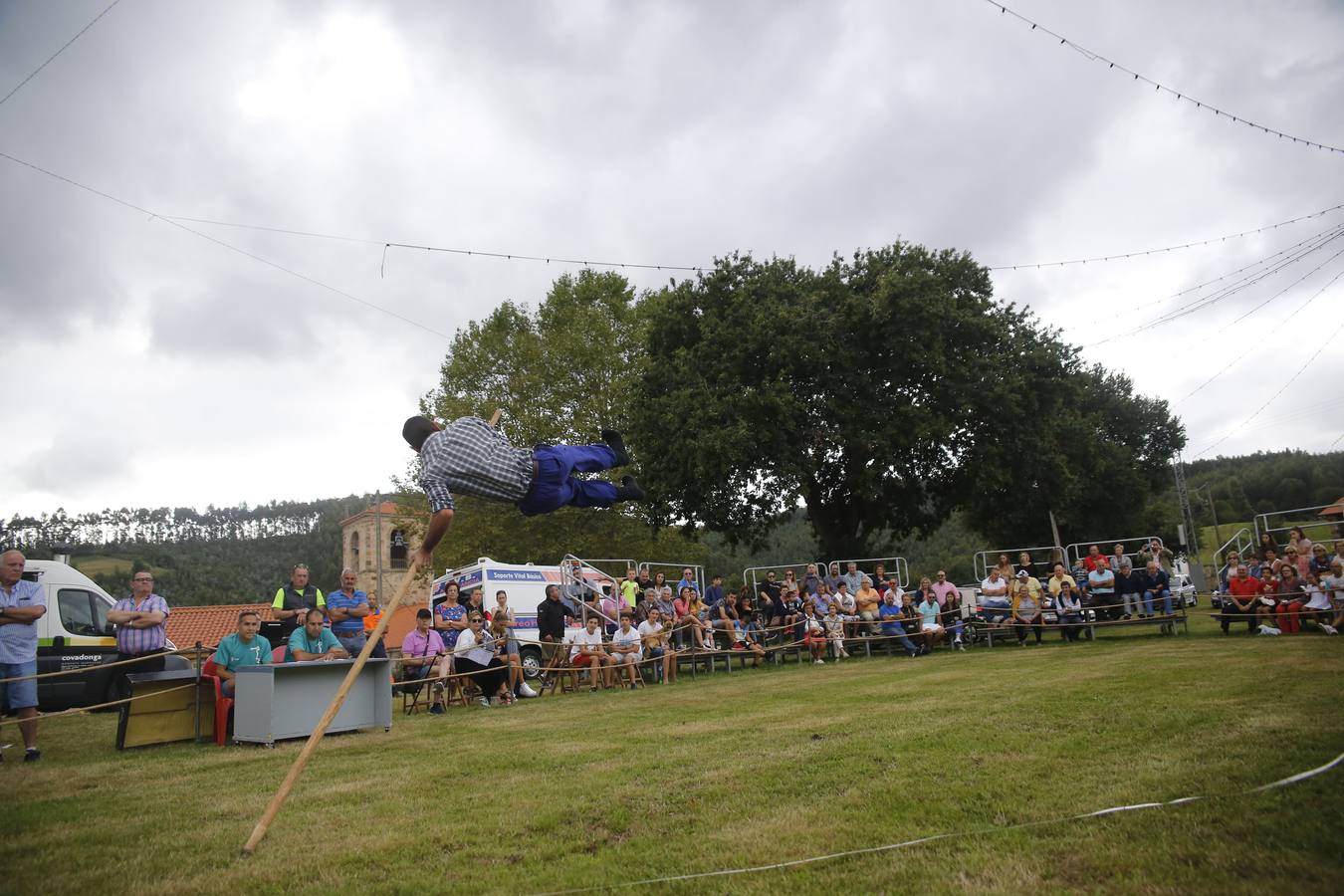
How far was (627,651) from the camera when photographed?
12.9m

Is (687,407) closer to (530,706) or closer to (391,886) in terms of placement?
(530,706)

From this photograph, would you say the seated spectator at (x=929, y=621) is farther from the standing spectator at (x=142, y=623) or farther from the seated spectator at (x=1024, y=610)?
the standing spectator at (x=142, y=623)

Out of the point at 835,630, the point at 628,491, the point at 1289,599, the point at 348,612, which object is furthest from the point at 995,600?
the point at 348,612

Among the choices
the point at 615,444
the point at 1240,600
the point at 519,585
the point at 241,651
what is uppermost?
the point at 615,444

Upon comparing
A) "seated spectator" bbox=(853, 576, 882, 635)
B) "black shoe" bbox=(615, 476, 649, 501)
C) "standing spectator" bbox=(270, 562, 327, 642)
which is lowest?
"seated spectator" bbox=(853, 576, 882, 635)

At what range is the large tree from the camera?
21.0 m

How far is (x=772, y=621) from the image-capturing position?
50.6 feet

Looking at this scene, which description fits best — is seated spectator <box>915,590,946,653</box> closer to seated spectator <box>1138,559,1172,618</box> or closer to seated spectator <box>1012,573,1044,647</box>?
seated spectator <box>1012,573,1044,647</box>

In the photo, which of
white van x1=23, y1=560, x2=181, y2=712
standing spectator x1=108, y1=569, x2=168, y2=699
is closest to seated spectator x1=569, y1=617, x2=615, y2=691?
standing spectator x1=108, y1=569, x2=168, y2=699

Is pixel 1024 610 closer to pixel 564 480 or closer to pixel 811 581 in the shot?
pixel 811 581

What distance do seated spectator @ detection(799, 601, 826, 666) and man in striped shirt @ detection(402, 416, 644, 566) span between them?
865 cm

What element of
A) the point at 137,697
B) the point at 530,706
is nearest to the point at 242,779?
the point at 137,697

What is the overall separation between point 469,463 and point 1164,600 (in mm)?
12515

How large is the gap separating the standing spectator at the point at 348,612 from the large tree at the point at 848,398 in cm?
1168
